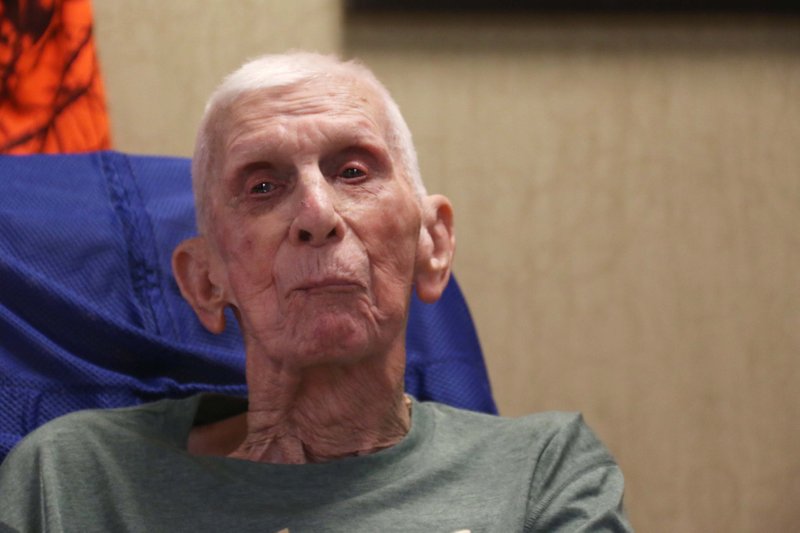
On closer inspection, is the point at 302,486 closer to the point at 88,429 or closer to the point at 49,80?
the point at 88,429

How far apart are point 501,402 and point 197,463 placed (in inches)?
38.7

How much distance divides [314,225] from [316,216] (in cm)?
1

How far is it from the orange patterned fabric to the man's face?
592 mm

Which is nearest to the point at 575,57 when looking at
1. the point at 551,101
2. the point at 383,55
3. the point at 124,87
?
the point at 551,101

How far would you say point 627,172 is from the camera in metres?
2.25

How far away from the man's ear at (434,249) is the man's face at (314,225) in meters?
0.06

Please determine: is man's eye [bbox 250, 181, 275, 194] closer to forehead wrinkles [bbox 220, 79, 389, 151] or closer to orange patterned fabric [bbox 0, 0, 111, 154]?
forehead wrinkles [bbox 220, 79, 389, 151]

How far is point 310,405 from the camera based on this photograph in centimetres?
140

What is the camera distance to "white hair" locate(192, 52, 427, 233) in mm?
1429

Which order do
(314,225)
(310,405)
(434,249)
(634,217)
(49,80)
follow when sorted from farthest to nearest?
1. (634,217)
2. (49,80)
3. (434,249)
4. (310,405)
5. (314,225)

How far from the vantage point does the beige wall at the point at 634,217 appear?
7.12 feet

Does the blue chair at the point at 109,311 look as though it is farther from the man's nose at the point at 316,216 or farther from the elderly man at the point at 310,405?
the man's nose at the point at 316,216

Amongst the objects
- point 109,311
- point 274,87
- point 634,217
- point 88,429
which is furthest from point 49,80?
point 634,217

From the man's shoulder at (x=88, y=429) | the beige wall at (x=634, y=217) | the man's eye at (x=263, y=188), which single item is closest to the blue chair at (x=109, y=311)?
the man's shoulder at (x=88, y=429)
